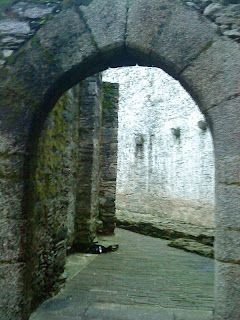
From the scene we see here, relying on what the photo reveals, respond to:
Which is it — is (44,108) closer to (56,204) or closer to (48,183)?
(48,183)

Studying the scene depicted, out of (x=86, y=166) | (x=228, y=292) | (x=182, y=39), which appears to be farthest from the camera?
(x=86, y=166)

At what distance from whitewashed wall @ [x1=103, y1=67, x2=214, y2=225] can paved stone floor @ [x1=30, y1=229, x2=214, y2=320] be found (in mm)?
4318

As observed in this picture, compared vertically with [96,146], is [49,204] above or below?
below

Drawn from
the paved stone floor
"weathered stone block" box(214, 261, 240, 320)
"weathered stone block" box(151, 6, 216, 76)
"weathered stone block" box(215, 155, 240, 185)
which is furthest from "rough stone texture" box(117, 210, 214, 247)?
"weathered stone block" box(151, 6, 216, 76)

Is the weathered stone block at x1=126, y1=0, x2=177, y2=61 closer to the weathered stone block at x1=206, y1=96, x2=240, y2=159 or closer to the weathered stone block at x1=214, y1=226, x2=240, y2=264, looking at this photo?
the weathered stone block at x1=206, y1=96, x2=240, y2=159

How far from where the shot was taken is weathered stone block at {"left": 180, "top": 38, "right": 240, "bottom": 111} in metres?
2.11

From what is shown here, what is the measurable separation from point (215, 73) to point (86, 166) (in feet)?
13.3

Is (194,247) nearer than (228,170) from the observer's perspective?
No

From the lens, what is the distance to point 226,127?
2.09 meters

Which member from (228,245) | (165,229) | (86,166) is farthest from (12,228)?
(165,229)

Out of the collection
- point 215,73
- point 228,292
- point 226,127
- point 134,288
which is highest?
point 215,73

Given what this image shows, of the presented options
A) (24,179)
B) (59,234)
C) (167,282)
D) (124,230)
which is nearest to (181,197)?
(124,230)

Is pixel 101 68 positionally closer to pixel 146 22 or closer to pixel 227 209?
pixel 146 22

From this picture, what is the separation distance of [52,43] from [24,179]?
1108mm
